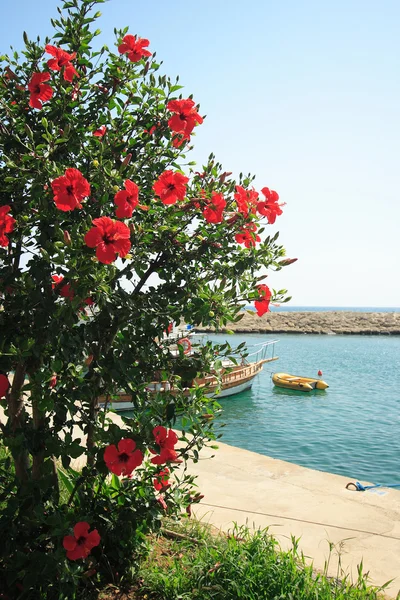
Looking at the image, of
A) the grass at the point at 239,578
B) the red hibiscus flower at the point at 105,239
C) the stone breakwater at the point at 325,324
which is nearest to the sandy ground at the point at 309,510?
the grass at the point at 239,578

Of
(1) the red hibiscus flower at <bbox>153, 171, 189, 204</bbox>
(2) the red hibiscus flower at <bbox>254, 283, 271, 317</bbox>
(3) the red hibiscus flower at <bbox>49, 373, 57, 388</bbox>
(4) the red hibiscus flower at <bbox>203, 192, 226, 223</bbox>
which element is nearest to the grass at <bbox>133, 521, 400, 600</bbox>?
(3) the red hibiscus flower at <bbox>49, 373, 57, 388</bbox>

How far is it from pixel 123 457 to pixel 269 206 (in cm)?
160

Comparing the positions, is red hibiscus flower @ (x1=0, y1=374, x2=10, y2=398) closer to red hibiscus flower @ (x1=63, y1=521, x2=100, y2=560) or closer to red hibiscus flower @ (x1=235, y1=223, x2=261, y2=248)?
red hibiscus flower @ (x1=63, y1=521, x2=100, y2=560)

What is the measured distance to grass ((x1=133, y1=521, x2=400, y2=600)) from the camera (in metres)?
2.75

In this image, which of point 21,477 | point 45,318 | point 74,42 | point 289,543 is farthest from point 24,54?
point 289,543

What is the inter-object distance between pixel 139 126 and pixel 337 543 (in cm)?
339

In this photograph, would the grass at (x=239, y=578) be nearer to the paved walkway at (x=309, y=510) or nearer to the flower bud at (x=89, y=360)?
the paved walkway at (x=309, y=510)

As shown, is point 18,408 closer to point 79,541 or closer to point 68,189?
point 79,541

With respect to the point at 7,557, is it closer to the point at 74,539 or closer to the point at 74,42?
the point at 74,539

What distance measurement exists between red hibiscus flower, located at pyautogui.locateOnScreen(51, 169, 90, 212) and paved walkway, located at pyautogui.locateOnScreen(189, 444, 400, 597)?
242cm

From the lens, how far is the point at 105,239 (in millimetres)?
2170

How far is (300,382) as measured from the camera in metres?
24.7

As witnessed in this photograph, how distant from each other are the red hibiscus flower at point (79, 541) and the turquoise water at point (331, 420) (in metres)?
7.75

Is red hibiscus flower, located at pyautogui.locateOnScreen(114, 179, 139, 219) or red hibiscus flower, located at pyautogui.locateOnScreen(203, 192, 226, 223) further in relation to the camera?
red hibiscus flower, located at pyautogui.locateOnScreen(203, 192, 226, 223)
